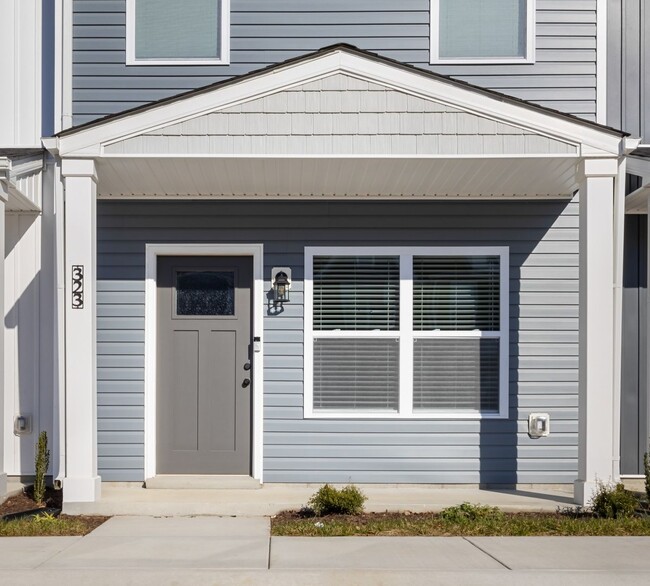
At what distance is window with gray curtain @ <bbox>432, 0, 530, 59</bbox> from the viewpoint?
22.7 feet

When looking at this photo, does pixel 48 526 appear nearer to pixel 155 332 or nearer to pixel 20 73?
pixel 155 332

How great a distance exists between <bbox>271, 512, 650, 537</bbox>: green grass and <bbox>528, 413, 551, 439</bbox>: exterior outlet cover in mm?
1173

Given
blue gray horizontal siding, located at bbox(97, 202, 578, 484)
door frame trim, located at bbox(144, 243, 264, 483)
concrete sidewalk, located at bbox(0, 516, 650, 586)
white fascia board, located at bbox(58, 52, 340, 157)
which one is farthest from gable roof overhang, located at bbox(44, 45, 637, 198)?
concrete sidewalk, located at bbox(0, 516, 650, 586)

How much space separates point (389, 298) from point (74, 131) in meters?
3.15

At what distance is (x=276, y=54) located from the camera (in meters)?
6.88

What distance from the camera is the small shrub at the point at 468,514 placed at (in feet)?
18.4

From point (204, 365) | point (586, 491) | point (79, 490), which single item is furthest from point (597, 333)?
point (79, 490)

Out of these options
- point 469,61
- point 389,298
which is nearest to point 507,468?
point 389,298

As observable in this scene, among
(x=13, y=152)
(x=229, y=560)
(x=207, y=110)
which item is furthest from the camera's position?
(x=13, y=152)

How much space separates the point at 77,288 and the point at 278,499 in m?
2.44

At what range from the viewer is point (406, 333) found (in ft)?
22.8

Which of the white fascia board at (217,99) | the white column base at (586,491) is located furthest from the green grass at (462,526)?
the white fascia board at (217,99)

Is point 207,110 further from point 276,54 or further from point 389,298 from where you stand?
point 389,298

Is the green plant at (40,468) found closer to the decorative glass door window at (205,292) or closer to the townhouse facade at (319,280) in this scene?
the townhouse facade at (319,280)
